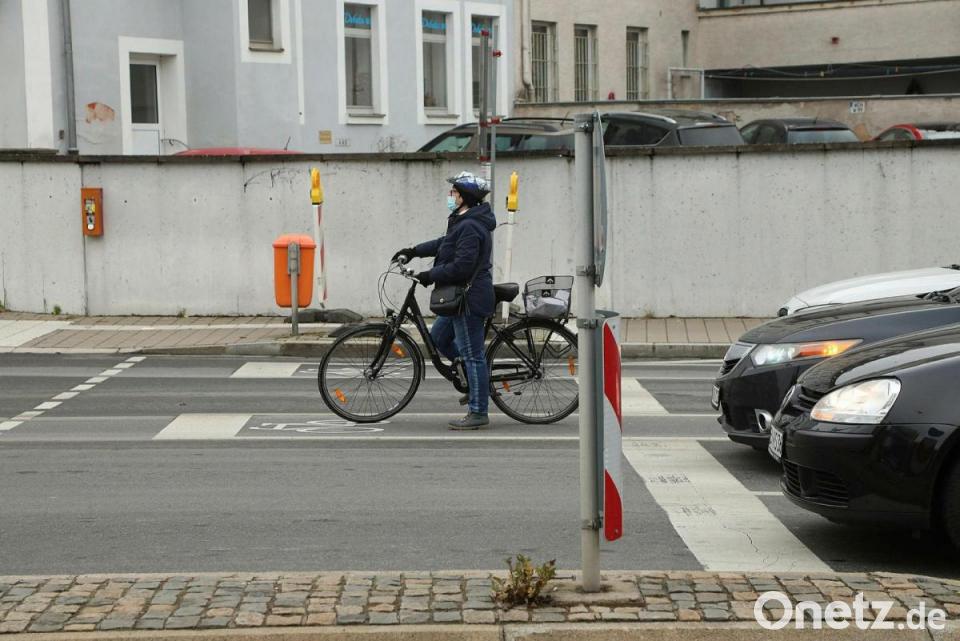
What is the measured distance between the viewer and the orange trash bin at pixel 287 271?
1658 centimetres

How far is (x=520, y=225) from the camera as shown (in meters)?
18.5

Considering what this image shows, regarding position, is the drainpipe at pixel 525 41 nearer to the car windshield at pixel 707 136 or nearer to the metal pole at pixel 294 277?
the car windshield at pixel 707 136

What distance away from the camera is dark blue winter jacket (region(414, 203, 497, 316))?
34.3ft

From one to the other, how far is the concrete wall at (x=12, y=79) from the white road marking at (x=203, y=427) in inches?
575

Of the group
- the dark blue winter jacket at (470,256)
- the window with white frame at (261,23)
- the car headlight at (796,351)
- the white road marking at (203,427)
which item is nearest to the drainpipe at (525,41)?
the window with white frame at (261,23)

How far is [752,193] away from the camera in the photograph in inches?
717

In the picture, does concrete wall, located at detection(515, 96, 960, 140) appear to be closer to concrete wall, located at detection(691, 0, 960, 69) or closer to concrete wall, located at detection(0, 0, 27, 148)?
concrete wall, located at detection(691, 0, 960, 69)

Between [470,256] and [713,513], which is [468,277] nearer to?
[470,256]

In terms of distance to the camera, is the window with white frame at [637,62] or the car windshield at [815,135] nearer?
the car windshield at [815,135]

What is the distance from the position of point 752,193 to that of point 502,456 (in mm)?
9373

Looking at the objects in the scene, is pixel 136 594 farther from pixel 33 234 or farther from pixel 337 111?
pixel 337 111

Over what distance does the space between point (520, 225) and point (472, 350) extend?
785 cm

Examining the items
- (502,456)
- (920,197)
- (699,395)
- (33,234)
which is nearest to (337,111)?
(33,234)

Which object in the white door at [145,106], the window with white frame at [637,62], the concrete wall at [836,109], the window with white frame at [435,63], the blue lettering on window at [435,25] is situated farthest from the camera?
the window with white frame at [637,62]
